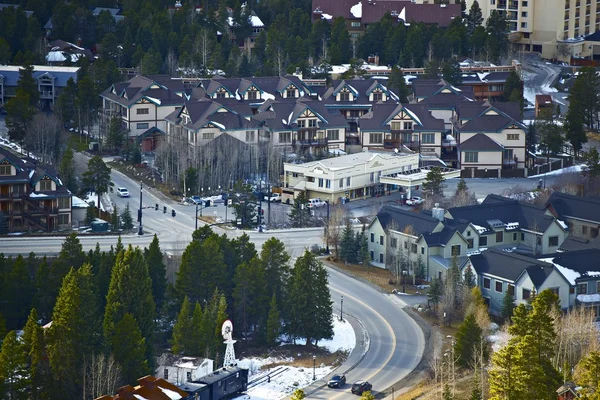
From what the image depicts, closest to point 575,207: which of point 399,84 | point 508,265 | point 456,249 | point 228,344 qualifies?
point 456,249

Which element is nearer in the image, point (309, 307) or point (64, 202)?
point (309, 307)

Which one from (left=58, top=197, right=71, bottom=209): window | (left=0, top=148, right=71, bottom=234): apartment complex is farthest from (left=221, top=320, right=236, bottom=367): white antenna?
(left=58, top=197, right=71, bottom=209): window

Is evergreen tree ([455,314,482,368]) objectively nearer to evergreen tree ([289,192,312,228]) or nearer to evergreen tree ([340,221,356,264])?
evergreen tree ([340,221,356,264])

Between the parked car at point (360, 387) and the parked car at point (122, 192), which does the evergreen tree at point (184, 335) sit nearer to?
the parked car at point (360, 387)

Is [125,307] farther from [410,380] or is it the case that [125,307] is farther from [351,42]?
[351,42]

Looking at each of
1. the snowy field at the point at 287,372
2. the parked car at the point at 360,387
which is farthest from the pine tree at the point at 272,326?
the parked car at the point at 360,387

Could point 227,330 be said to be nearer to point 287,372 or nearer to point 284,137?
point 287,372
